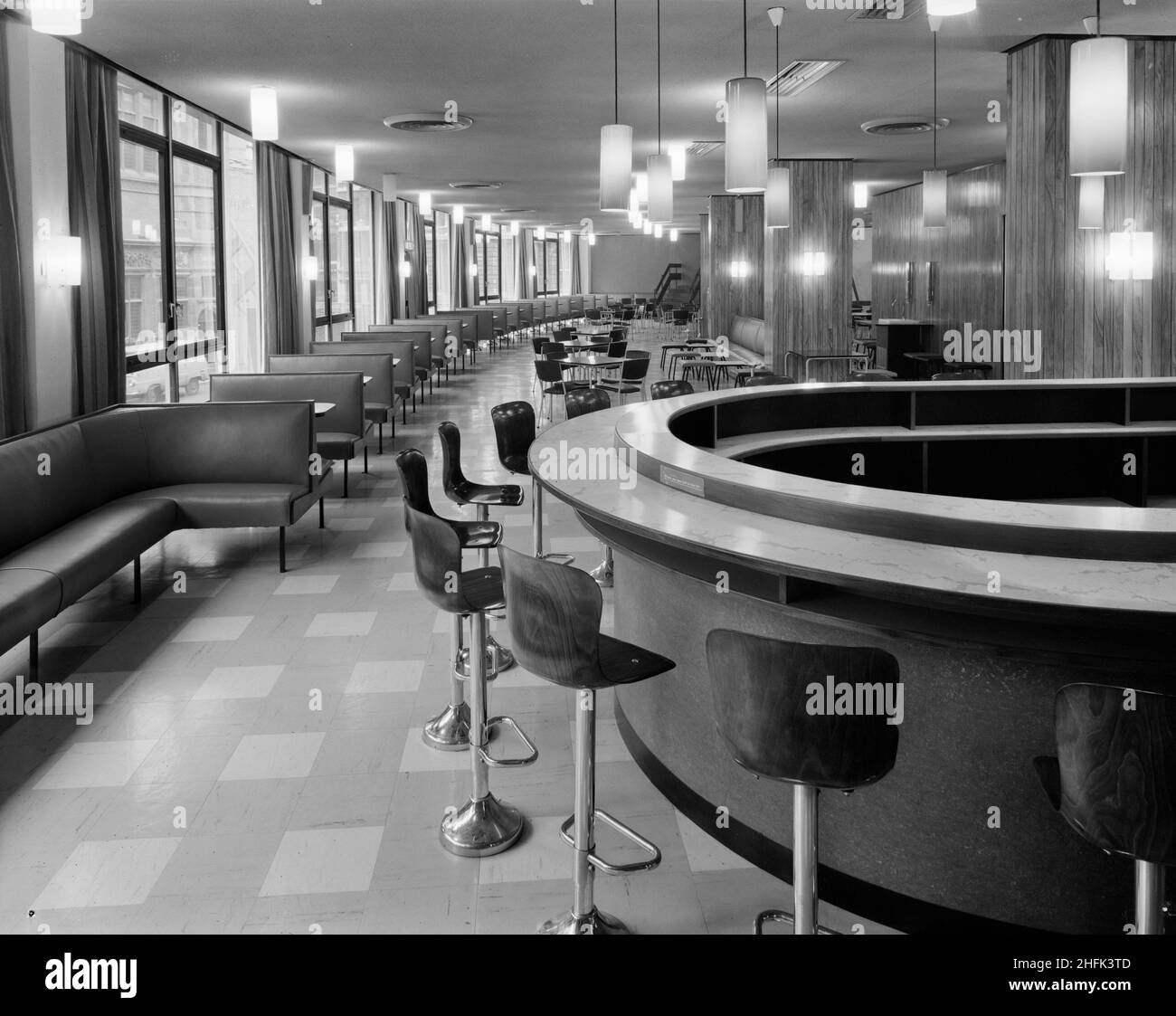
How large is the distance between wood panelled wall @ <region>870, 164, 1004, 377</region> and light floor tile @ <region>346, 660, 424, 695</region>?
11082mm

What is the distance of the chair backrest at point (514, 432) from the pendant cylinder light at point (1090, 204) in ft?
12.7

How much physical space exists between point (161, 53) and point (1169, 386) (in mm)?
6347

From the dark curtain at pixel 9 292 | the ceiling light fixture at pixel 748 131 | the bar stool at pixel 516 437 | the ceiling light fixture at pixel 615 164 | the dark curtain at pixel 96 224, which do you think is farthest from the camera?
the dark curtain at pixel 96 224

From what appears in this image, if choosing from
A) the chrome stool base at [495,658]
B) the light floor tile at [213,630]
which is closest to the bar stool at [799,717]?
the chrome stool base at [495,658]

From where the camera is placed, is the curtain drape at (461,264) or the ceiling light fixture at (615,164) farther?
the curtain drape at (461,264)

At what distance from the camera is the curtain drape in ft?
72.6

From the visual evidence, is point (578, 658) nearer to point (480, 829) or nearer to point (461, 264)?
point (480, 829)

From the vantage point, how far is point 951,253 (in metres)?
15.5

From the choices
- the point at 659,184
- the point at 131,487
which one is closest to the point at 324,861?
the point at 131,487

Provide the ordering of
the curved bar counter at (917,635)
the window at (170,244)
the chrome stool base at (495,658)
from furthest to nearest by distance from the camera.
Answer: the window at (170,244), the chrome stool base at (495,658), the curved bar counter at (917,635)

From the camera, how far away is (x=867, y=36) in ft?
22.8

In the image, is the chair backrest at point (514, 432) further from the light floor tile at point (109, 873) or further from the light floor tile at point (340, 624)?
the light floor tile at point (109, 873)

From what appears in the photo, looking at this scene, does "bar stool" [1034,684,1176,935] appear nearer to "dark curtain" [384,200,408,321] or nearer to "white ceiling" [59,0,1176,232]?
"white ceiling" [59,0,1176,232]

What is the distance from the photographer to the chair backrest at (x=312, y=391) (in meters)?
7.70
